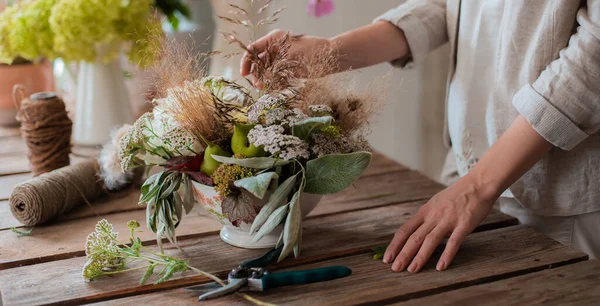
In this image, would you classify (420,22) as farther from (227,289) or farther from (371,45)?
(227,289)

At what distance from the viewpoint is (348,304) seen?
0.83 m

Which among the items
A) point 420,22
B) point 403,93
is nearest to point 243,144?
point 420,22

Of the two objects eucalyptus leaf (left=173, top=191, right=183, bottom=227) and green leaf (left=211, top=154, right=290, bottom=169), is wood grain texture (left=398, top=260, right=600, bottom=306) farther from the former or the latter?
eucalyptus leaf (left=173, top=191, right=183, bottom=227)

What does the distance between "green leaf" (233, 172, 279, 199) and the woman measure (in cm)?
24

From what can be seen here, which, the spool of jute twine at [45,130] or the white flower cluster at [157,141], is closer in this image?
the white flower cluster at [157,141]

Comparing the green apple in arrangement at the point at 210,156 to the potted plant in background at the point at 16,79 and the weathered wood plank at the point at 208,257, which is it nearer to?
the weathered wood plank at the point at 208,257

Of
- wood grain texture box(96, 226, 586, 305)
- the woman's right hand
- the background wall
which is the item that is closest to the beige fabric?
wood grain texture box(96, 226, 586, 305)

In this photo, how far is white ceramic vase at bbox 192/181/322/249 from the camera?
3.14 ft

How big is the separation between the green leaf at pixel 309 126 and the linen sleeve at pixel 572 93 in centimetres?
35

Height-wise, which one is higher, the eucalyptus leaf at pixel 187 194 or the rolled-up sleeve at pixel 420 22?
the rolled-up sleeve at pixel 420 22

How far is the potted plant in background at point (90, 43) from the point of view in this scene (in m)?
1.42

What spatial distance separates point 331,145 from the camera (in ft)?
3.01

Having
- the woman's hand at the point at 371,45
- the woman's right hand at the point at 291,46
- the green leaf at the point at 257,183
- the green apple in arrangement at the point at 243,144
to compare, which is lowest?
the green leaf at the point at 257,183

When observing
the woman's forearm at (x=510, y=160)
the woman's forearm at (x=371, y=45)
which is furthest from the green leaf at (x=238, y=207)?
the woman's forearm at (x=371, y=45)
